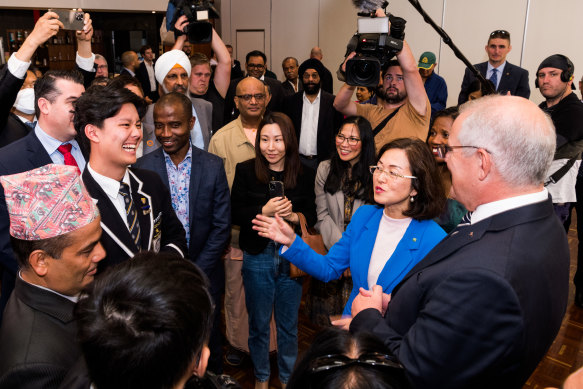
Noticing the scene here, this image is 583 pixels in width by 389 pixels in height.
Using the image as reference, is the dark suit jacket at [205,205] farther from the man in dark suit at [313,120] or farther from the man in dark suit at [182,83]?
the man in dark suit at [313,120]

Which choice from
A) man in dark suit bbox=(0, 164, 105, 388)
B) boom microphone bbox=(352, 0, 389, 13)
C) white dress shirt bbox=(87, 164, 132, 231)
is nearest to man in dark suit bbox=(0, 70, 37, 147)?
white dress shirt bbox=(87, 164, 132, 231)

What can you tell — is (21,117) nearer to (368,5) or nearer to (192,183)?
(192,183)

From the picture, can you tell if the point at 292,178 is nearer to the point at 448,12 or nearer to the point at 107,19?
the point at 448,12

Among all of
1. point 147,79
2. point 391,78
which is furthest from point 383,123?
point 147,79

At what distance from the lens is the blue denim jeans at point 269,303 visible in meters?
2.34

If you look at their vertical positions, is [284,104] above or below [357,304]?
above

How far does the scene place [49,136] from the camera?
1.91m

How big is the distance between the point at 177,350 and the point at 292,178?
1672 millimetres

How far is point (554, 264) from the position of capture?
1.12 metres

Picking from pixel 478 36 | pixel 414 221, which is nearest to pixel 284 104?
pixel 414 221

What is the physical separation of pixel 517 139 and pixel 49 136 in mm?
1841

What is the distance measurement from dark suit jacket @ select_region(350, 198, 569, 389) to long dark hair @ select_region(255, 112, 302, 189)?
1.32 m

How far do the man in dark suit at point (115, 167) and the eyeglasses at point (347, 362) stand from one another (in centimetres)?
96

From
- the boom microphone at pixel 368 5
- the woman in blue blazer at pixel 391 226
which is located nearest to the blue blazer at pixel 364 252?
the woman in blue blazer at pixel 391 226
